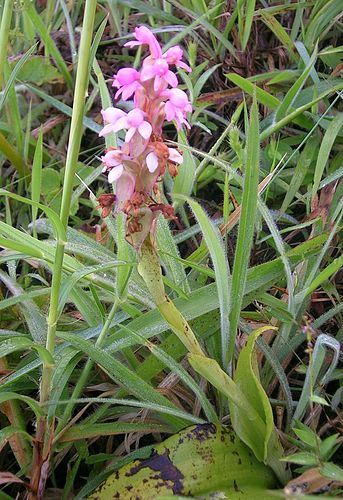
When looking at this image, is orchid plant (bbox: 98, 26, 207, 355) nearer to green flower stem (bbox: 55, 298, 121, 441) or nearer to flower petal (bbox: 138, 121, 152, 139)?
flower petal (bbox: 138, 121, 152, 139)

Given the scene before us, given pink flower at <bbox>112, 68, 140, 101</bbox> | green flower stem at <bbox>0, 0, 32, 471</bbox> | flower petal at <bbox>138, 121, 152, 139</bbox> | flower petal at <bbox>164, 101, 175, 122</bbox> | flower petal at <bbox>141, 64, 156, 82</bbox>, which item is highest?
flower petal at <bbox>141, 64, 156, 82</bbox>

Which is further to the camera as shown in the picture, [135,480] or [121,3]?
[121,3]

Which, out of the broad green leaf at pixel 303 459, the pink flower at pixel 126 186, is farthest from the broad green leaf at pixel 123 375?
the pink flower at pixel 126 186

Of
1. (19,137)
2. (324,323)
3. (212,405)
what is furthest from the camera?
(19,137)

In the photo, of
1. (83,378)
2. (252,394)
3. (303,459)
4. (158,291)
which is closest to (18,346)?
(83,378)

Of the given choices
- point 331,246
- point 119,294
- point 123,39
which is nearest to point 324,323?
point 331,246

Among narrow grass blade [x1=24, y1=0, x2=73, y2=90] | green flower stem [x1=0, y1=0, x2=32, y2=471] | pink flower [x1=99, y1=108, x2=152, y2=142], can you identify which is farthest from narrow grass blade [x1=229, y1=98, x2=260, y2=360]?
narrow grass blade [x1=24, y1=0, x2=73, y2=90]

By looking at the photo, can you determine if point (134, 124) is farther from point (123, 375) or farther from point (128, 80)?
point (123, 375)

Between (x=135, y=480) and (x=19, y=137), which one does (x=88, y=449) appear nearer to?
(x=135, y=480)
